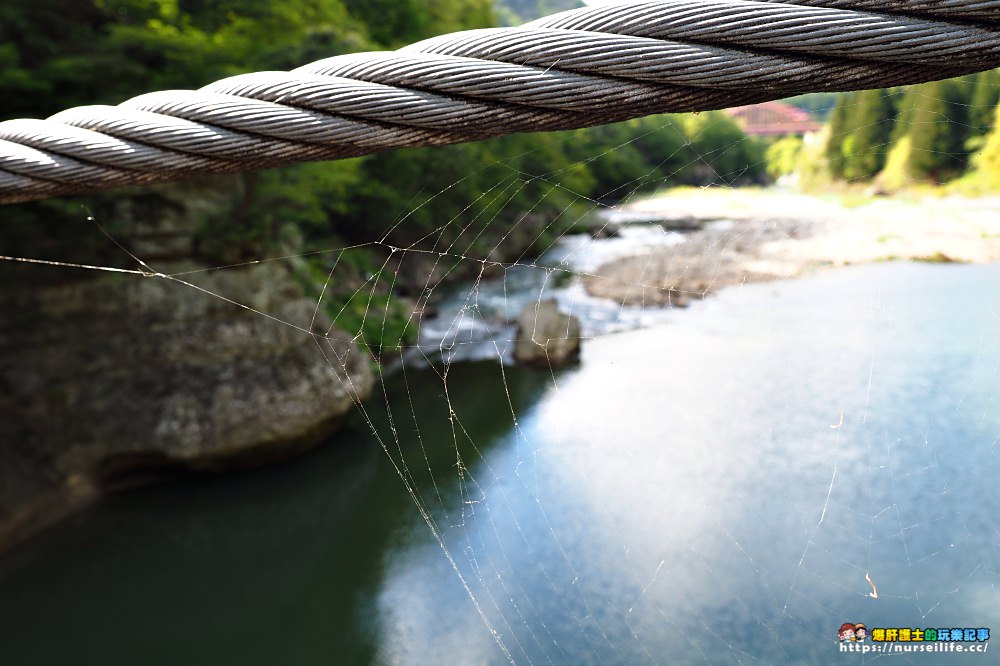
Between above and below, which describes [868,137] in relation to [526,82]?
below

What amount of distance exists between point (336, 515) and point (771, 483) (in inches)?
115

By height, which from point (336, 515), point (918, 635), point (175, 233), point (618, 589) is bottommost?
point (336, 515)

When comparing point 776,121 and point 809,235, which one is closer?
point 809,235

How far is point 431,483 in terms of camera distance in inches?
148

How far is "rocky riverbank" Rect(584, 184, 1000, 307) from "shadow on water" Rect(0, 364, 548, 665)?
4.58 feet

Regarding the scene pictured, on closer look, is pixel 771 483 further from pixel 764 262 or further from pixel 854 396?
pixel 764 262

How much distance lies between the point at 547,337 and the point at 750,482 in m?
2.44

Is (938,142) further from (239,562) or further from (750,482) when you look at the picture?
(239,562)

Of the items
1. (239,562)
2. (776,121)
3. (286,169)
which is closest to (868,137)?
(776,121)

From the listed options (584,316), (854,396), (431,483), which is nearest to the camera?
(854,396)

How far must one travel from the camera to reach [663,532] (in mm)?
2486

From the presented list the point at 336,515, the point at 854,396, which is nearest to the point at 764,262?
the point at 854,396

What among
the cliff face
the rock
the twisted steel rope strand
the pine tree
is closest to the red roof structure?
the pine tree

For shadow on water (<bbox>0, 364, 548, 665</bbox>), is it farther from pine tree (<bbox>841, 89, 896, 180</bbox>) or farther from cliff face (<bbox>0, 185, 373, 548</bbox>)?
pine tree (<bbox>841, 89, 896, 180</bbox>)
